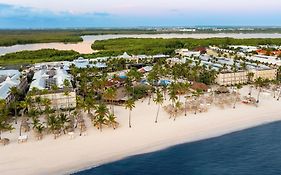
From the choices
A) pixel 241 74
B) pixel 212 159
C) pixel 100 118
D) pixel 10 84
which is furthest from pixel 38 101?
pixel 241 74

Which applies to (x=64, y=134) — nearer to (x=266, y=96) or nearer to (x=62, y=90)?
(x=62, y=90)

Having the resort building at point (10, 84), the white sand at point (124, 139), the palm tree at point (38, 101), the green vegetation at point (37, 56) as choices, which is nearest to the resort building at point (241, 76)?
the white sand at point (124, 139)

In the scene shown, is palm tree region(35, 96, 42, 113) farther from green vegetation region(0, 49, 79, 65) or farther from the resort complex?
green vegetation region(0, 49, 79, 65)

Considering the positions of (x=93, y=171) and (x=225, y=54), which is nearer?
(x=93, y=171)

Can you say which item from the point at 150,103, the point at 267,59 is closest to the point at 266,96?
the point at 150,103

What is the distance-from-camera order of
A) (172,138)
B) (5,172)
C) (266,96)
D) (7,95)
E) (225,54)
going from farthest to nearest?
(225,54) < (266,96) < (7,95) < (172,138) < (5,172)

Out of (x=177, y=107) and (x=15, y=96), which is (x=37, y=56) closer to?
(x=15, y=96)
